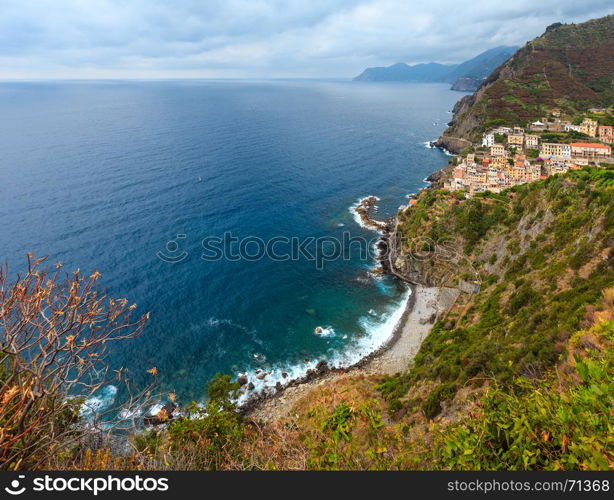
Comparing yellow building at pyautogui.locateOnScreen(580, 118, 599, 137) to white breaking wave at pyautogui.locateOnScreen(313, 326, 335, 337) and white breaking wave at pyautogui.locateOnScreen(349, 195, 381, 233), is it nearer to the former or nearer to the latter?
white breaking wave at pyautogui.locateOnScreen(349, 195, 381, 233)

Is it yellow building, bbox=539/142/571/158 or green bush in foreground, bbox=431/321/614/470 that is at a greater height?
green bush in foreground, bbox=431/321/614/470

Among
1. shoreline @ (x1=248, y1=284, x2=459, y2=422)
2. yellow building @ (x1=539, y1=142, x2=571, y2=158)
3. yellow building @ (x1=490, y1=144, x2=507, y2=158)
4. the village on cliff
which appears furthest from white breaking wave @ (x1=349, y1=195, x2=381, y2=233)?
yellow building @ (x1=539, y1=142, x2=571, y2=158)

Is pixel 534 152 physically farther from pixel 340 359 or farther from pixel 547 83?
pixel 340 359

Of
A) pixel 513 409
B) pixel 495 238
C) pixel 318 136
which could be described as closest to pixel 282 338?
pixel 495 238

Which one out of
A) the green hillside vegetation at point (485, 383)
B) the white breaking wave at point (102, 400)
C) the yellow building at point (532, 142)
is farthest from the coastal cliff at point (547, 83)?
the white breaking wave at point (102, 400)

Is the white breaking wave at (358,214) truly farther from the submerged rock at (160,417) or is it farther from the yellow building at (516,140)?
the submerged rock at (160,417)

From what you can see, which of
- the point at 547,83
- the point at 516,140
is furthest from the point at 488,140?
the point at 547,83

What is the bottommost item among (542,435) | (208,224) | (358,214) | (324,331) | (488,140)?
(324,331)
